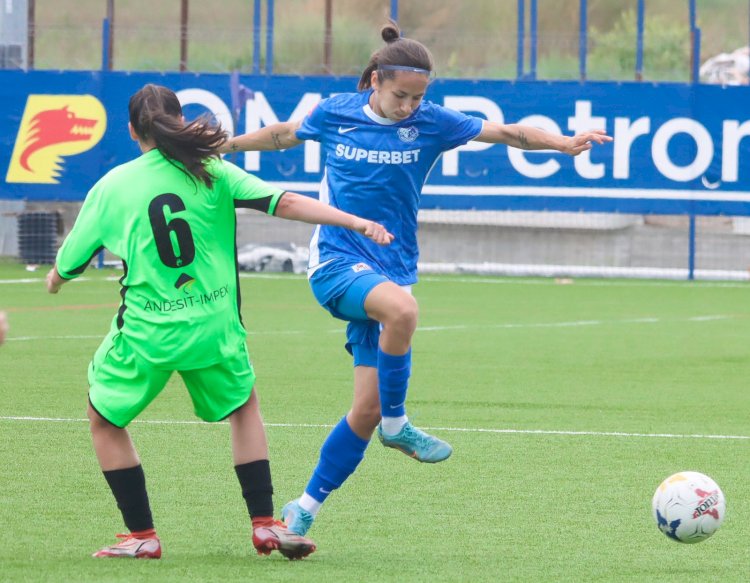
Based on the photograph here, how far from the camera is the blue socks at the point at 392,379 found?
5848 millimetres

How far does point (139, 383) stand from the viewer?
527cm

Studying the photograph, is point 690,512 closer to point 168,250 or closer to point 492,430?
point 168,250

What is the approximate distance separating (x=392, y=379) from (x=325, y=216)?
894 millimetres

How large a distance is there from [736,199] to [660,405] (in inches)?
422

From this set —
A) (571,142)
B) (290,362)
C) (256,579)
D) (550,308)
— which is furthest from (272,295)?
(256,579)

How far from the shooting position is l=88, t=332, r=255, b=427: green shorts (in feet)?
17.3

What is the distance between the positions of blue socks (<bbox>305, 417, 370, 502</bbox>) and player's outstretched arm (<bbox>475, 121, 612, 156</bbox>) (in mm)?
1403

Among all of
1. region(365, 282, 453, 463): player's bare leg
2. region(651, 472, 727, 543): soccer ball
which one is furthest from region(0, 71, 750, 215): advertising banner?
region(651, 472, 727, 543): soccer ball

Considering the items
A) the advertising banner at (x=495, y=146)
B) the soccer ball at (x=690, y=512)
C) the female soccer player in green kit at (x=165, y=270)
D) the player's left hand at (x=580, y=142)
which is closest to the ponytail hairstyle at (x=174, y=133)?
the female soccer player in green kit at (x=165, y=270)

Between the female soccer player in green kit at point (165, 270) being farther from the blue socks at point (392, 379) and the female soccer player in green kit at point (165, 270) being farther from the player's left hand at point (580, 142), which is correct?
the player's left hand at point (580, 142)

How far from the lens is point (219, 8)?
40.8 metres

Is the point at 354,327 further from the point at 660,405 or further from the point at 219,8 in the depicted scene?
the point at 219,8

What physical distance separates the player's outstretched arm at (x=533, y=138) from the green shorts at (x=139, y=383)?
1.66 metres

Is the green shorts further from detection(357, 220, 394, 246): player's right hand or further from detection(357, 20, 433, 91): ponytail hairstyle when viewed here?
detection(357, 20, 433, 91): ponytail hairstyle
